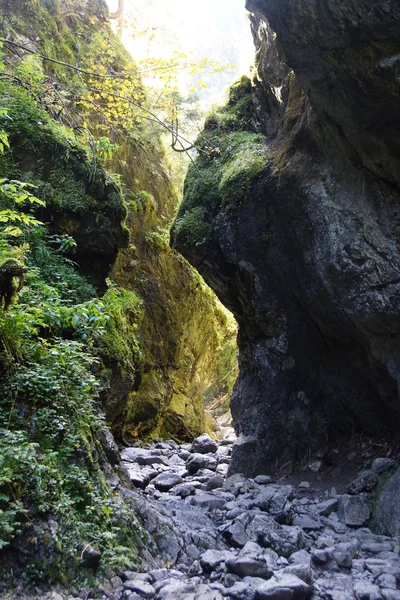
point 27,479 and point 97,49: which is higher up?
point 97,49

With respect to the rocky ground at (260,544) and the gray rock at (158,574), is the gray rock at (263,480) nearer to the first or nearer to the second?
the rocky ground at (260,544)

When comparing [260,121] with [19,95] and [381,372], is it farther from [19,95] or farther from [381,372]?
[381,372]

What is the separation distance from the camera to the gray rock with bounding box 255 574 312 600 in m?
3.35

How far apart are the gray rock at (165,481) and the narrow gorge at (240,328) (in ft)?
0.13

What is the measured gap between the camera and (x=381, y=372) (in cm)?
729

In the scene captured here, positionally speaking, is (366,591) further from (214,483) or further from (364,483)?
(214,483)

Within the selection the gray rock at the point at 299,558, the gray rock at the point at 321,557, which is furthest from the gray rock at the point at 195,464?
the gray rock at the point at 321,557

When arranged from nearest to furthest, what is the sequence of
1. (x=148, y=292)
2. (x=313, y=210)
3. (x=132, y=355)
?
(x=313, y=210) < (x=132, y=355) < (x=148, y=292)

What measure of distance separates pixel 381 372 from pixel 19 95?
744 cm

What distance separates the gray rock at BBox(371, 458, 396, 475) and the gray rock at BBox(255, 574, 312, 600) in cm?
336

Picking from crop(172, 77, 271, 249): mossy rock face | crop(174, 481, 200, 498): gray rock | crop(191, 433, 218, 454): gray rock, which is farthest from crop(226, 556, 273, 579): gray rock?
crop(191, 433, 218, 454): gray rock

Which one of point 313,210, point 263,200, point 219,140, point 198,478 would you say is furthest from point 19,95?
point 198,478

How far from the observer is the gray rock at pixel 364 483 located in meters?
6.41

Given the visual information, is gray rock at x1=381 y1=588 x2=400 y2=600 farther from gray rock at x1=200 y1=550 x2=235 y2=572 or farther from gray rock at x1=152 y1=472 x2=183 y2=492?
gray rock at x1=152 y1=472 x2=183 y2=492
